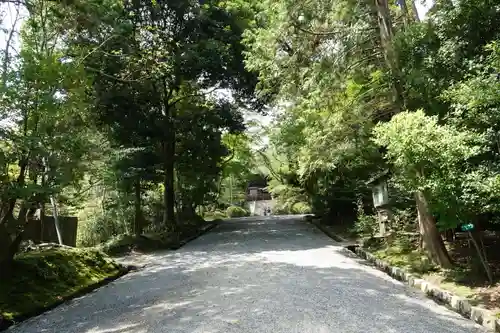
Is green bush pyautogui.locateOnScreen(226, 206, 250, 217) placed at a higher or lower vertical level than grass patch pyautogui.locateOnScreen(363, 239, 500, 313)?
higher

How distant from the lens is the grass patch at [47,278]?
234 inches

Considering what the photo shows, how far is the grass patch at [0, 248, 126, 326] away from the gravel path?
31 cm

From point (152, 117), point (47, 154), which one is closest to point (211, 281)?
point (47, 154)

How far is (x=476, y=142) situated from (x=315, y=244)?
700cm

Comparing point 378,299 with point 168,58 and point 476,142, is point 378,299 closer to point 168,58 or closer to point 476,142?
point 476,142

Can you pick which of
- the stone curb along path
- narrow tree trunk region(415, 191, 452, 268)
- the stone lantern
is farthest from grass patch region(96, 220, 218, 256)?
narrow tree trunk region(415, 191, 452, 268)

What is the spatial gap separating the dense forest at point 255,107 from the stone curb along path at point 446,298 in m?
0.70

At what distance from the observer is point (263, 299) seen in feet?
18.7

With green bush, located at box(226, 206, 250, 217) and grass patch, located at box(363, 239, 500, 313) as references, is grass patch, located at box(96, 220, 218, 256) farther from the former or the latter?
green bush, located at box(226, 206, 250, 217)

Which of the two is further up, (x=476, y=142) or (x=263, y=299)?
(x=476, y=142)

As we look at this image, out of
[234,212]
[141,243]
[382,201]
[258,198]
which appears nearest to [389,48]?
[382,201]

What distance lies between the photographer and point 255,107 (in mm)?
18281

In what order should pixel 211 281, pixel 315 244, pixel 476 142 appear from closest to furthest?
pixel 476 142 < pixel 211 281 < pixel 315 244

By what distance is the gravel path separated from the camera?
456 centimetres
